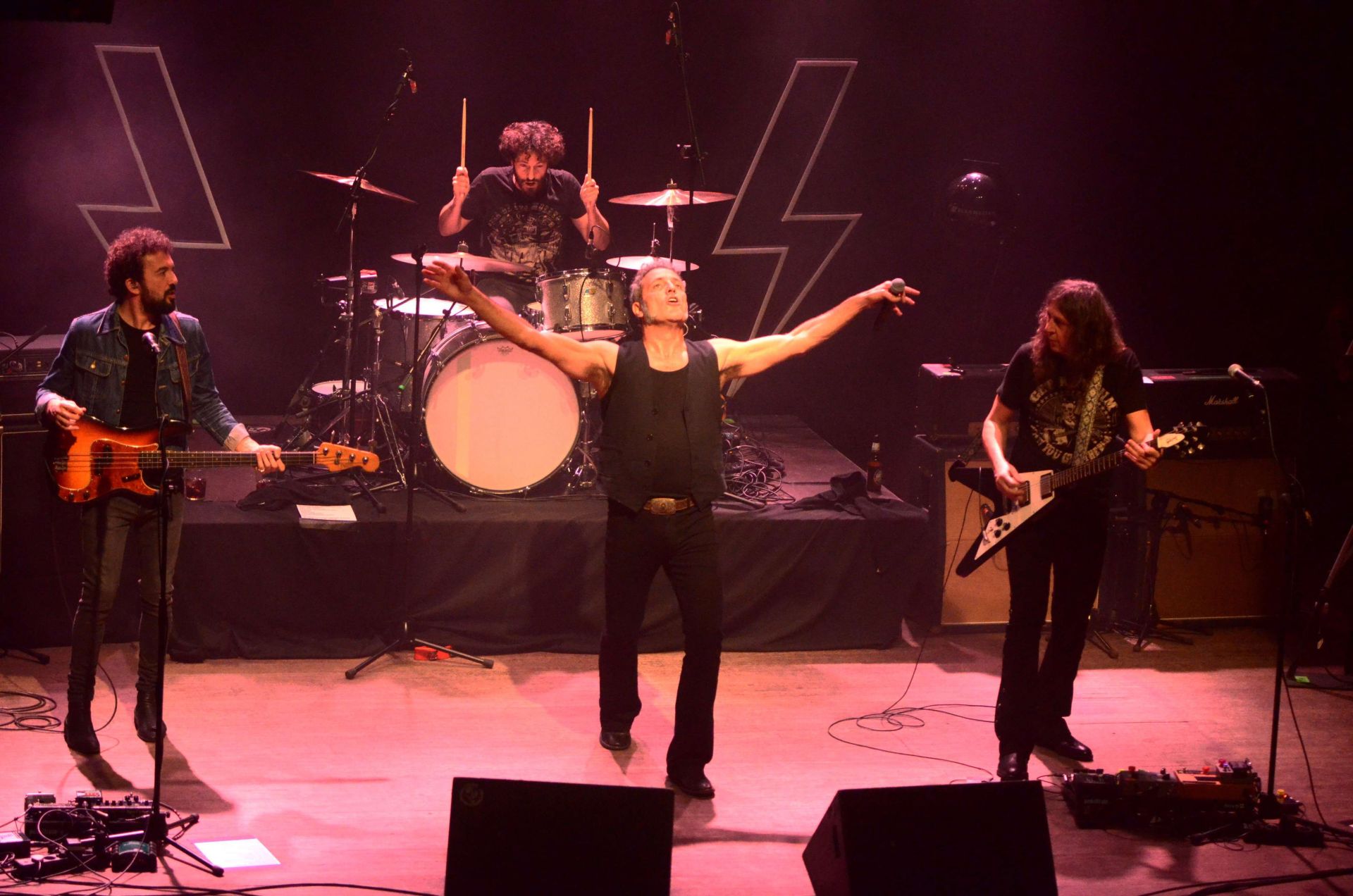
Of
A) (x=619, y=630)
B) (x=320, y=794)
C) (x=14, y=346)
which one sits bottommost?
(x=320, y=794)

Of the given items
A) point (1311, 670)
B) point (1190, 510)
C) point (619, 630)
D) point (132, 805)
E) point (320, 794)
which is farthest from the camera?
point (1190, 510)

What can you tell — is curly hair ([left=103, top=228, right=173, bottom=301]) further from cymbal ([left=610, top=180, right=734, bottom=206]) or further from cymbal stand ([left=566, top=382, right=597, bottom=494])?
cymbal ([left=610, top=180, right=734, bottom=206])

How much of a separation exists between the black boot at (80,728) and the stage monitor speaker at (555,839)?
2.72 m

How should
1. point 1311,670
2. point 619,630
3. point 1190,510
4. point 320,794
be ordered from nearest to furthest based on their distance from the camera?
point 320,794, point 619,630, point 1311,670, point 1190,510

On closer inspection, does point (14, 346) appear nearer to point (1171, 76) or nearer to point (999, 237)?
point (999, 237)

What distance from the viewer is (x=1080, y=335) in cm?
561

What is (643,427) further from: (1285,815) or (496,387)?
(1285,815)

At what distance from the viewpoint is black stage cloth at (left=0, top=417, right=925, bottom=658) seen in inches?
283

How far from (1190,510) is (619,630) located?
156 inches

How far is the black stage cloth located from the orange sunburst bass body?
1.43 metres

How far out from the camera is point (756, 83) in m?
9.53

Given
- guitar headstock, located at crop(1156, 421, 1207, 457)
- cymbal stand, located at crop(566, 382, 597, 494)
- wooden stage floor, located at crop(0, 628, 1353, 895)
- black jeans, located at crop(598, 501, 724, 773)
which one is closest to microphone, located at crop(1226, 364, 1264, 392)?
guitar headstock, located at crop(1156, 421, 1207, 457)

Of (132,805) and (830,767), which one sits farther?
(830,767)

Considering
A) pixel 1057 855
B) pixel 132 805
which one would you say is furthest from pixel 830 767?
pixel 132 805
